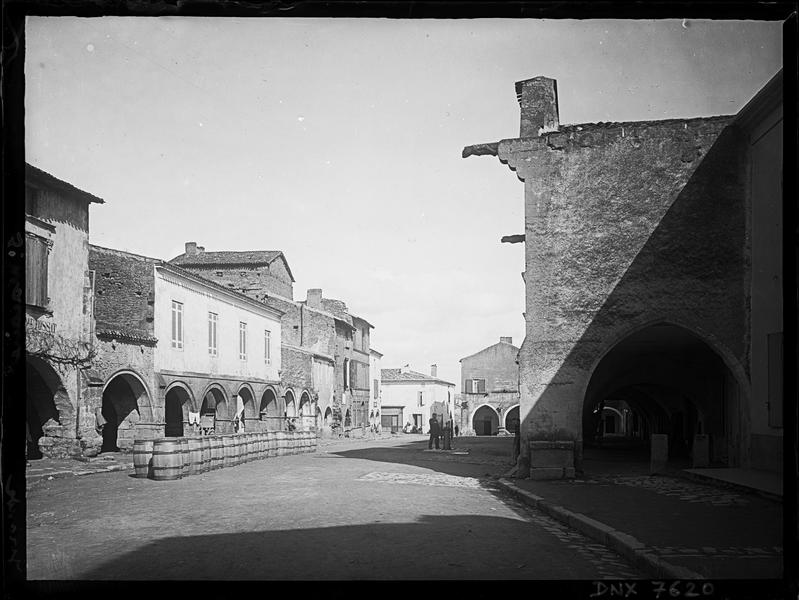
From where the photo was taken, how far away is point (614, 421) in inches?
2403

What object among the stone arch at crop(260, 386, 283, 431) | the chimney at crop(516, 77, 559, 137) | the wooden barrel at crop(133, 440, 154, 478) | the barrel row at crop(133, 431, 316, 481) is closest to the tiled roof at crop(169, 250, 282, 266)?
the stone arch at crop(260, 386, 283, 431)

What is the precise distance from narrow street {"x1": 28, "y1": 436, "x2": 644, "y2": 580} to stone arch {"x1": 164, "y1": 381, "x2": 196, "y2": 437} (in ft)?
34.7

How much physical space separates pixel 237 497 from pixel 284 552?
5.19 metres

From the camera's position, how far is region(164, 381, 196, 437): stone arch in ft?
84.7

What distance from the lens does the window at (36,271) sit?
1827 centimetres

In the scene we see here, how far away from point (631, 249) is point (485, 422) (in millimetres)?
44057

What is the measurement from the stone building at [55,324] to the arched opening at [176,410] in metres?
5.77

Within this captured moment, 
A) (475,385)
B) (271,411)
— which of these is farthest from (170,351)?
(475,385)

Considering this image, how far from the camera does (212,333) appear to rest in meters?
28.3

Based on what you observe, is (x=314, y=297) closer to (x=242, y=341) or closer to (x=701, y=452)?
(x=242, y=341)

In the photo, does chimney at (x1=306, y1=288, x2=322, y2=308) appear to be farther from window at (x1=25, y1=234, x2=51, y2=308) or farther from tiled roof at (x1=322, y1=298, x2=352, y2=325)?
window at (x1=25, y1=234, x2=51, y2=308)

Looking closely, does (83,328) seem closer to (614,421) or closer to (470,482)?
(470,482)

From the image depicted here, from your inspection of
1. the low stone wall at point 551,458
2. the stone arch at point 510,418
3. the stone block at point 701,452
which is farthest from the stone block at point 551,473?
the stone arch at point 510,418

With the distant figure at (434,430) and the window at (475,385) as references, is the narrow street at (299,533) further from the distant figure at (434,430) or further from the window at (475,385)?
the window at (475,385)
